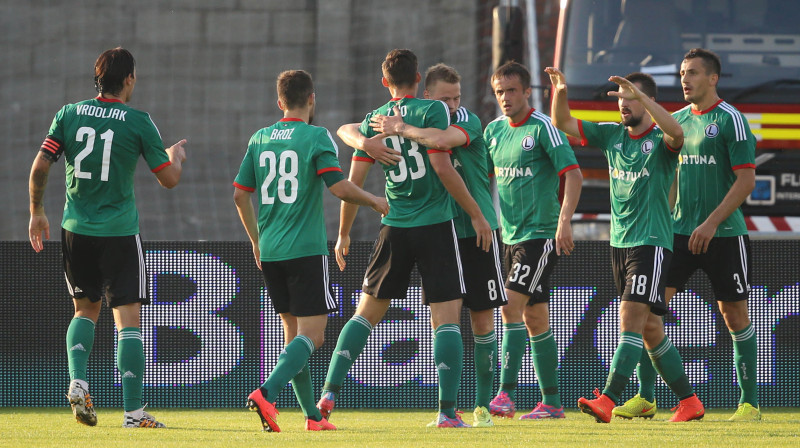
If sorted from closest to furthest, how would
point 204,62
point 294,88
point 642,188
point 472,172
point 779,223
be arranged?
point 294,88, point 642,188, point 472,172, point 779,223, point 204,62

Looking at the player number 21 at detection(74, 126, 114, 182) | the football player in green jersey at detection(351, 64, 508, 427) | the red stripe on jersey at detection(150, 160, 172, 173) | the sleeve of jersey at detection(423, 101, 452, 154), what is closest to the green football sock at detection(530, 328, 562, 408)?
the football player in green jersey at detection(351, 64, 508, 427)

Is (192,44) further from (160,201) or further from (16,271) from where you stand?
(16,271)

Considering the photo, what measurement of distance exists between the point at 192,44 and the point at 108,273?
3.81 meters

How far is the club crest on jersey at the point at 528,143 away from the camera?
6.26m

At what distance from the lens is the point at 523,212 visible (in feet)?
20.6

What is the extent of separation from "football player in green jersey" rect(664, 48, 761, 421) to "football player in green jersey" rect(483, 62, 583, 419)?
0.60 meters

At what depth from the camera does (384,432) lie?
Answer: 5434mm

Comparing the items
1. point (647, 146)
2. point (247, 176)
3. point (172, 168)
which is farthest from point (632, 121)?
point (172, 168)

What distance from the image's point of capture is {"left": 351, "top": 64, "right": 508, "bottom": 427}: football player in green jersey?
586 cm

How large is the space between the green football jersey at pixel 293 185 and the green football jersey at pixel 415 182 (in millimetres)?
343

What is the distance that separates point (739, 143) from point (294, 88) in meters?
2.18

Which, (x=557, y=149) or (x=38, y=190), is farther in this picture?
(x=557, y=149)

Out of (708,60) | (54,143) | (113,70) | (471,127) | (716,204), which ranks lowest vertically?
(716,204)

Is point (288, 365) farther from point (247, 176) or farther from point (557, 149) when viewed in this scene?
point (557, 149)
